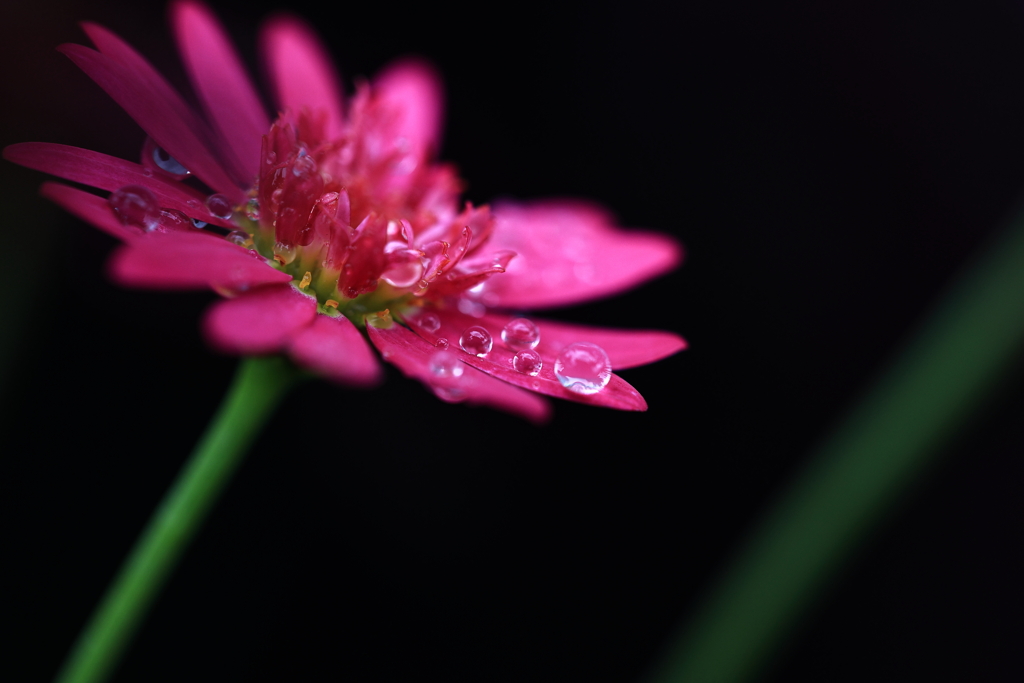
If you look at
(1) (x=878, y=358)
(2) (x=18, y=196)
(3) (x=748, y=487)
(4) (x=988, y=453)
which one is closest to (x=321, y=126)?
(2) (x=18, y=196)

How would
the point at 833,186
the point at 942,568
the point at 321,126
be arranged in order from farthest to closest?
the point at 833,186 < the point at 942,568 < the point at 321,126

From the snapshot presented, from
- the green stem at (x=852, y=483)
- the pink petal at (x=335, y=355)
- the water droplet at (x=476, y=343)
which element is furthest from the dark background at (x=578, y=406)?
the pink petal at (x=335, y=355)

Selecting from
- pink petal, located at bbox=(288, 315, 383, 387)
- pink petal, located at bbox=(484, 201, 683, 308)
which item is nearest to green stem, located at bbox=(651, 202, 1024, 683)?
pink petal, located at bbox=(484, 201, 683, 308)

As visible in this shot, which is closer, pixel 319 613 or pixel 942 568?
pixel 319 613

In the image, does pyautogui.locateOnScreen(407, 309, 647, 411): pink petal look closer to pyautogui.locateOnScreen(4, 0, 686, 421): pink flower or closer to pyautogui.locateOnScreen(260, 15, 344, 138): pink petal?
pyautogui.locateOnScreen(4, 0, 686, 421): pink flower

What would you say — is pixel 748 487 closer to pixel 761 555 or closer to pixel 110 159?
pixel 761 555

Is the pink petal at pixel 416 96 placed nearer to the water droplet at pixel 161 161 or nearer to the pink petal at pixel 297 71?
the pink petal at pixel 297 71

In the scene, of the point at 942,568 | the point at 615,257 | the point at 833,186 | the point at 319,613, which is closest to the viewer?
the point at 615,257
